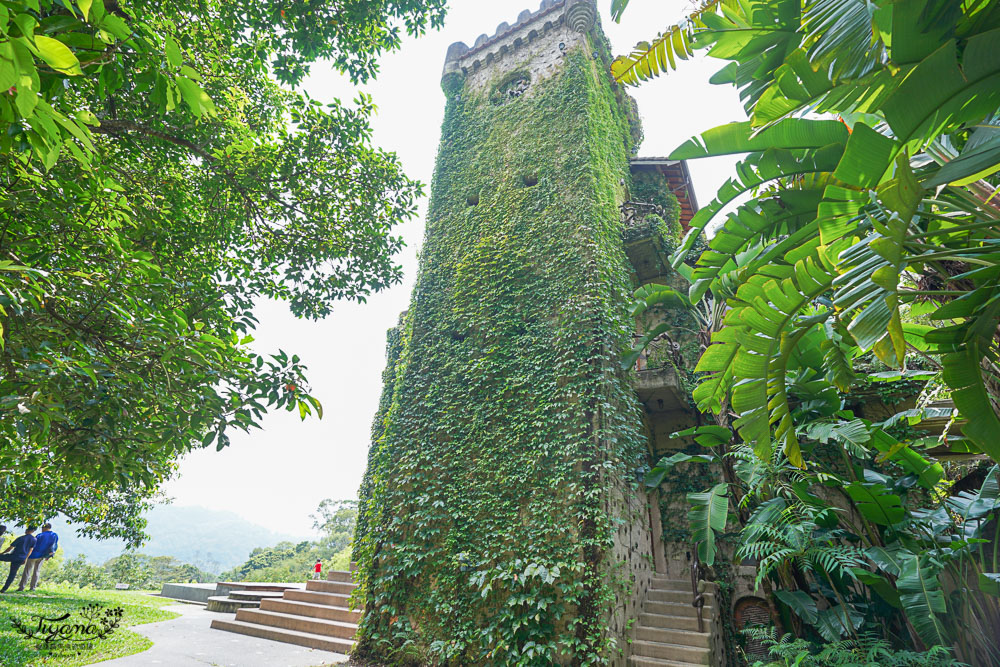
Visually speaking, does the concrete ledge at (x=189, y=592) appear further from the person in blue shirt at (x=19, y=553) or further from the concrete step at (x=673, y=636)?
the concrete step at (x=673, y=636)

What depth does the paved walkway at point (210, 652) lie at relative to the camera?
5.61 meters

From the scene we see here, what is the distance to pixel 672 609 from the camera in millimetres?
6965

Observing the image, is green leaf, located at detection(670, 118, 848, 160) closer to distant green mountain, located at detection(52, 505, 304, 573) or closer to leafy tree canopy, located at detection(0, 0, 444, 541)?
leafy tree canopy, located at detection(0, 0, 444, 541)

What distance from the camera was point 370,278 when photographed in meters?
7.91

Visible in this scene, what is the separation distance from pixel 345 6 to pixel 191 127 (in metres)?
2.50

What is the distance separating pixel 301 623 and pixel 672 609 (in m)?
6.23

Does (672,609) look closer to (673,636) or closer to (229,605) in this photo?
(673,636)

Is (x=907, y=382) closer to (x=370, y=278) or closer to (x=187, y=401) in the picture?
(x=370, y=278)

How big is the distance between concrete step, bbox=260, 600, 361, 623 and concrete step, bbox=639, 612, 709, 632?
480 cm

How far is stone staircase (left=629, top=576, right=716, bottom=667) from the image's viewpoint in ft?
19.4

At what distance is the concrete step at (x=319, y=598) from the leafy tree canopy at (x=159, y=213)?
14.5 ft

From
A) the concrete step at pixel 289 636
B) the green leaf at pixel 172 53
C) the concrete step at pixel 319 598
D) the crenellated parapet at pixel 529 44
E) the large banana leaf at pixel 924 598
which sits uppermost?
the crenellated parapet at pixel 529 44

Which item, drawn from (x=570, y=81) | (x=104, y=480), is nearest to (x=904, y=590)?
(x=104, y=480)

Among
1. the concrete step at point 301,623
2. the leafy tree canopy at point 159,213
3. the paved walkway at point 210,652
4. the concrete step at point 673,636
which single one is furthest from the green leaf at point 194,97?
the concrete step at point 301,623
